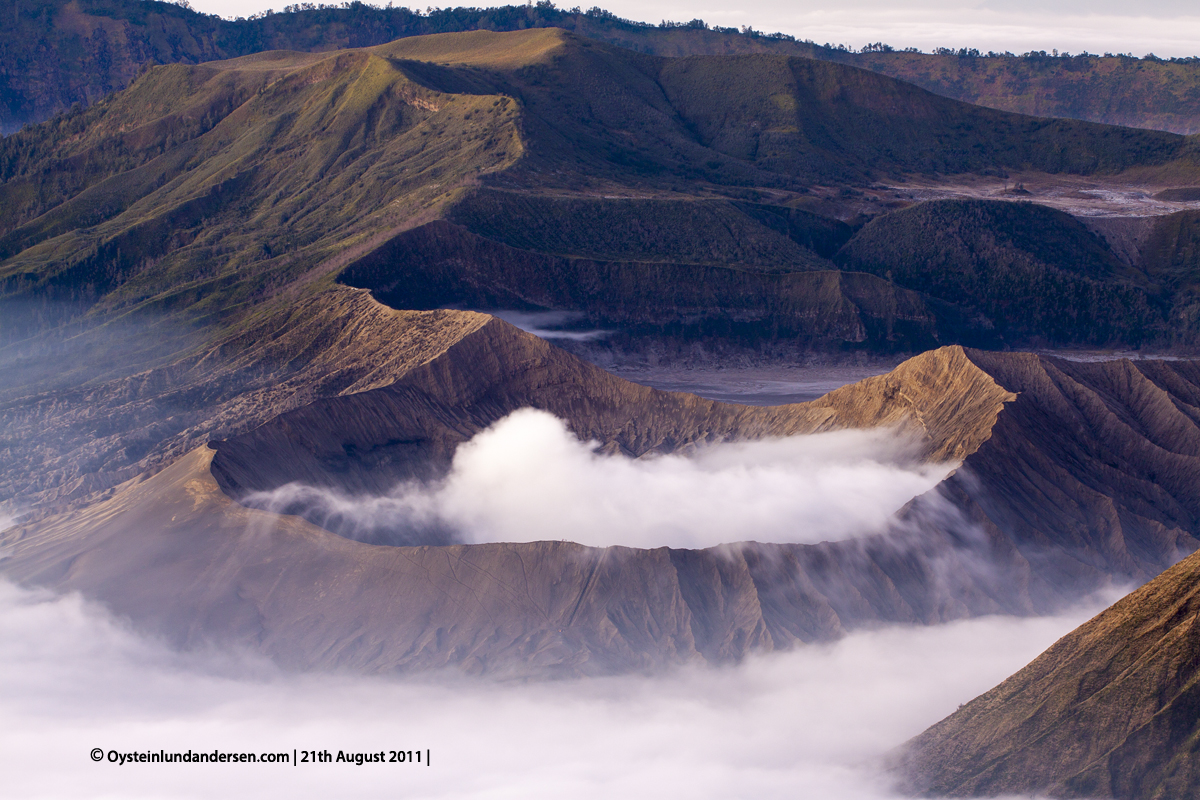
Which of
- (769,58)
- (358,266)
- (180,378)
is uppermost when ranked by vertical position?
(769,58)

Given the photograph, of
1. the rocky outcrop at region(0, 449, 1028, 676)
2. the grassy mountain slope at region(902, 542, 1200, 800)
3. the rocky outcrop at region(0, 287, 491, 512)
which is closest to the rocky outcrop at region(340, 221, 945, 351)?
the rocky outcrop at region(0, 287, 491, 512)

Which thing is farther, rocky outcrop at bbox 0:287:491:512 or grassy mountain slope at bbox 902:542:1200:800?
rocky outcrop at bbox 0:287:491:512

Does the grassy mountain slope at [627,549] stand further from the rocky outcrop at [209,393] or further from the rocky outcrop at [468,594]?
the rocky outcrop at [209,393]

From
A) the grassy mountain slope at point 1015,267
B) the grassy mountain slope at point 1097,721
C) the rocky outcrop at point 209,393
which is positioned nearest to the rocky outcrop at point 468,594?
the grassy mountain slope at point 1097,721

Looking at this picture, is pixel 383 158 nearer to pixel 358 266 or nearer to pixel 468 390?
pixel 358 266

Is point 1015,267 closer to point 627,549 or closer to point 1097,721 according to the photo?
point 627,549

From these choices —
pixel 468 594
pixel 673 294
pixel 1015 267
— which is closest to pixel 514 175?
pixel 673 294

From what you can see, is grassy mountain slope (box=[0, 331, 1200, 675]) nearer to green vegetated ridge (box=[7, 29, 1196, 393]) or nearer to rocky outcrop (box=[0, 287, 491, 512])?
rocky outcrop (box=[0, 287, 491, 512])

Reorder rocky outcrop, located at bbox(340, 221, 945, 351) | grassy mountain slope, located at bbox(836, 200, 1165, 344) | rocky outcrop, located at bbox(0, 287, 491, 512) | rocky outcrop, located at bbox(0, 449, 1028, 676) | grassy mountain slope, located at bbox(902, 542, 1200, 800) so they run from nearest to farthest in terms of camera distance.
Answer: grassy mountain slope, located at bbox(902, 542, 1200, 800), rocky outcrop, located at bbox(0, 449, 1028, 676), rocky outcrop, located at bbox(0, 287, 491, 512), rocky outcrop, located at bbox(340, 221, 945, 351), grassy mountain slope, located at bbox(836, 200, 1165, 344)

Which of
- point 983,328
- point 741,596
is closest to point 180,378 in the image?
point 741,596
